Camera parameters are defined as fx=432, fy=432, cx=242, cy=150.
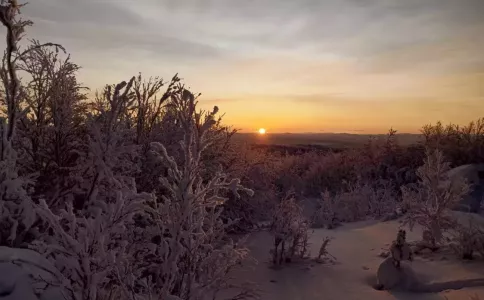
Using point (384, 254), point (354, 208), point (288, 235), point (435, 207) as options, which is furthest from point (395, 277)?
point (354, 208)

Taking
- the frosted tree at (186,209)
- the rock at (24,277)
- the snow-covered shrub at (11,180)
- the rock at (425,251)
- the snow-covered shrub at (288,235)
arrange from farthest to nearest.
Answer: the snow-covered shrub at (288,235)
the rock at (425,251)
the snow-covered shrub at (11,180)
the rock at (24,277)
the frosted tree at (186,209)

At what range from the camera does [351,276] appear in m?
7.55

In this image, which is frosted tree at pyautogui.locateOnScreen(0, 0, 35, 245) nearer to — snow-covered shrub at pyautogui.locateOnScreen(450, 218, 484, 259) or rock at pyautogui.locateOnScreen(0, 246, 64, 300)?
rock at pyautogui.locateOnScreen(0, 246, 64, 300)

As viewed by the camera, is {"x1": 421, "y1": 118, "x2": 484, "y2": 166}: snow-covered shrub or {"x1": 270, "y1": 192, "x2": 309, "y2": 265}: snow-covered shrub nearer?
{"x1": 270, "y1": 192, "x2": 309, "y2": 265}: snow-covered shrub

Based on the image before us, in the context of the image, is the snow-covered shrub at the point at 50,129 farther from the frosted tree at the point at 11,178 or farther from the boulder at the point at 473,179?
the boulder at the point at 473,179

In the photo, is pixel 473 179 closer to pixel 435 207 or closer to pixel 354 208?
pixel 354 208

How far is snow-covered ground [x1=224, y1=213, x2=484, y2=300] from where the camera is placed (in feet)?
21.1

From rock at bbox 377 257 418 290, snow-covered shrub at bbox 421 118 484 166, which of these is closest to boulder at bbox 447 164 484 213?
snow-covered shrub at bbox 421 118 484 166

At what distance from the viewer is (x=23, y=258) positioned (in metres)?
4.09

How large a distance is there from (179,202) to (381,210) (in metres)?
12.7

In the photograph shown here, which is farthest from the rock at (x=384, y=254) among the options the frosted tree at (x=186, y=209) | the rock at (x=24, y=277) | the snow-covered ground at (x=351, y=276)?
the rock at (x=24, y=277)

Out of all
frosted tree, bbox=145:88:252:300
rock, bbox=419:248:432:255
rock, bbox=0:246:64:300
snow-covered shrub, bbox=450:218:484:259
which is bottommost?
rock, bbox=419:248:432:255

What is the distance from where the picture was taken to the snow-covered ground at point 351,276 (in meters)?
6.42

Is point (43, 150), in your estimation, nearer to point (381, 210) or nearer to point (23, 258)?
point (23, 258)
